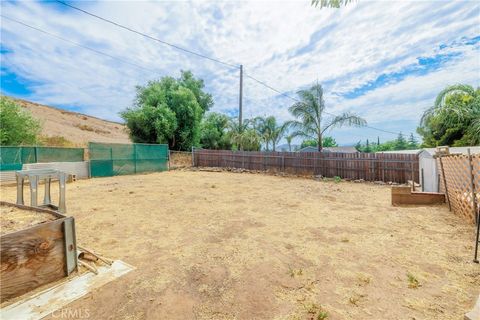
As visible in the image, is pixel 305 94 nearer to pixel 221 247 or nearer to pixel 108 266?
pixel 221 247

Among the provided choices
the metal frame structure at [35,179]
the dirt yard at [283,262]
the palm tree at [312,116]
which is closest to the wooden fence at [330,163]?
the palm tree at [312,116]

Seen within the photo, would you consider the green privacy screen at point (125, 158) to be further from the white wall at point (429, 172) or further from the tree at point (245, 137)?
the white wall at point (429, 172)

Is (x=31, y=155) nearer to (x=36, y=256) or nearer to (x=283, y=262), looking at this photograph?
(x=36, y=256)

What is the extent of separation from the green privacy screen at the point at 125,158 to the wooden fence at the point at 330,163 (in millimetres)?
3469

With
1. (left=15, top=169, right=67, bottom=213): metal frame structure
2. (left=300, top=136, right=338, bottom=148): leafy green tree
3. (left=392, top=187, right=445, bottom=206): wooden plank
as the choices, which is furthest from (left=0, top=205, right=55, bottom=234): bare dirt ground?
(left=300, top=136, right=338, bottom=148): leafy green tree

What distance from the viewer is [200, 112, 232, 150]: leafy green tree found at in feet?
69.2

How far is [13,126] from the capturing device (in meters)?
11.8

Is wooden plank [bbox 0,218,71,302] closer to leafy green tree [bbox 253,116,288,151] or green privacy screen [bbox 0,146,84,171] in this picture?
green privacy screen [bbox 0,146,84,171]

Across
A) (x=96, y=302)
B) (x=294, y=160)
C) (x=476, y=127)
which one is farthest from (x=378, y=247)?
(x=294, y=160)

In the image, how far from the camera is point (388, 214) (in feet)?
15.1

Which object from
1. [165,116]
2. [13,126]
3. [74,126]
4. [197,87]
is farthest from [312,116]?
[74,126]

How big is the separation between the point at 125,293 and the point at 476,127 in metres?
11.6

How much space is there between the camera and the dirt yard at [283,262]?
1852 mm

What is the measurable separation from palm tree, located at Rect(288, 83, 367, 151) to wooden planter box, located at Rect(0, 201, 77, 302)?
1125 centimetres
